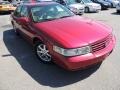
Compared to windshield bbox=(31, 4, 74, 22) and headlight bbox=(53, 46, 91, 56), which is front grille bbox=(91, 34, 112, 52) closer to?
headlight bbox=(53, 46, 91, 56)

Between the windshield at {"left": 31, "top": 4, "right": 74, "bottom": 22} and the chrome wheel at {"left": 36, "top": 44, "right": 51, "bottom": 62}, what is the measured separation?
33.0 inches

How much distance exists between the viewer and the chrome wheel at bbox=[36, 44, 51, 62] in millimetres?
5609

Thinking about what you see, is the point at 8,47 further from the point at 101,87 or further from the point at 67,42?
the point at 101,87

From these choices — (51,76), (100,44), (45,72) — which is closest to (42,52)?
(45,72)

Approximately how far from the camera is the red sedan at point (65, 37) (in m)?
4.63

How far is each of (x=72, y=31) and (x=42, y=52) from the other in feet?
3.50

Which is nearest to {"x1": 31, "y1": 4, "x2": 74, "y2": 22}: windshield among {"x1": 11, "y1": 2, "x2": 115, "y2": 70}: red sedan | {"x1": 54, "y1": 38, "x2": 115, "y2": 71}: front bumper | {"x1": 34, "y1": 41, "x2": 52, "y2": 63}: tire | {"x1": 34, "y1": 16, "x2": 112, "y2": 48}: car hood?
{"x1": 11, "y1": 2, "x2": 115, "y2": 70}: red sedan

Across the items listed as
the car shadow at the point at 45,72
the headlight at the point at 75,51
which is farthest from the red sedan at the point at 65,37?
the car shadow at the point at 45,72

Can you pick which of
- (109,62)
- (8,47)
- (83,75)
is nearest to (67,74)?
(83,75)

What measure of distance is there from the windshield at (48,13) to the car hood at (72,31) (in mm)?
264

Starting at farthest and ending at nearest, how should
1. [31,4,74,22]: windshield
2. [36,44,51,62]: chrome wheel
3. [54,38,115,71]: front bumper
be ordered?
[31,4,74,22]: windshield, [36,44,51,62]: chrome wheel, [54,38,115,71]: front bumper

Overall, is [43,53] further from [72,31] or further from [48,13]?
[48,13]

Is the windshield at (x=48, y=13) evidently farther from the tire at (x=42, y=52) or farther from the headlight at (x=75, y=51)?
the headlight at (x=75, y=51)

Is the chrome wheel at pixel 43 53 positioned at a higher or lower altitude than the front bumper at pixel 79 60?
lower
